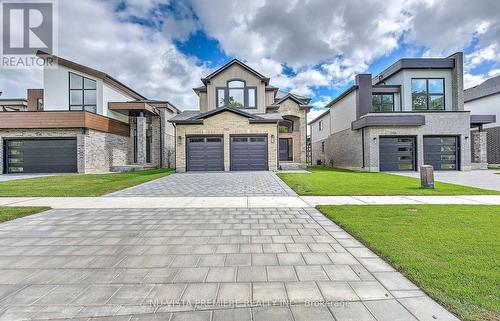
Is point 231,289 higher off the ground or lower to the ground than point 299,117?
lower

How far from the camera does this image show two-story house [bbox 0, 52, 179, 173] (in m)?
18.0

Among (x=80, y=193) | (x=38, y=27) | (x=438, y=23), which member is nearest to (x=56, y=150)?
(x=38, y=27)

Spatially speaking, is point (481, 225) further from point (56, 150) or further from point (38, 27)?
point (56, 150)

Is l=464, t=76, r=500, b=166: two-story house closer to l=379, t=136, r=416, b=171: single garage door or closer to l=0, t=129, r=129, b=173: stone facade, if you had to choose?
l=379, t=136, r=416, b=171: single garage door

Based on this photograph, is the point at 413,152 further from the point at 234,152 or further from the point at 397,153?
the point at 234,152

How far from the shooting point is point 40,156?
18.3 meters

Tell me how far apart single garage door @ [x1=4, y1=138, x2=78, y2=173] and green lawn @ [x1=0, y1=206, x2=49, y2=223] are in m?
13.5

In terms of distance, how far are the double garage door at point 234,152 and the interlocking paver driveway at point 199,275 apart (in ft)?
43.2

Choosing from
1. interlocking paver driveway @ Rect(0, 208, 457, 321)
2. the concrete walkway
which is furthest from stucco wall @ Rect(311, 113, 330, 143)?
interlocking paver driveway @ Rect(0, 208, 457, 321)

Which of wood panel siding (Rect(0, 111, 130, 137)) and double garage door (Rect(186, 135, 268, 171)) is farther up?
wood panel siding (Rect(0, 111, 130, 137))

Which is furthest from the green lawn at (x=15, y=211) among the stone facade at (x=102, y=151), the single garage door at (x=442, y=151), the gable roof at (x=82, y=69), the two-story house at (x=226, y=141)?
the single garage door at (x=442, y=151)

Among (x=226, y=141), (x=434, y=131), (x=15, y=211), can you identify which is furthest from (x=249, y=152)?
(x=434, y=131)

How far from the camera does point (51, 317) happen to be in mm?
2291

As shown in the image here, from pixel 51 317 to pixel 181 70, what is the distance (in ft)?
88.3
